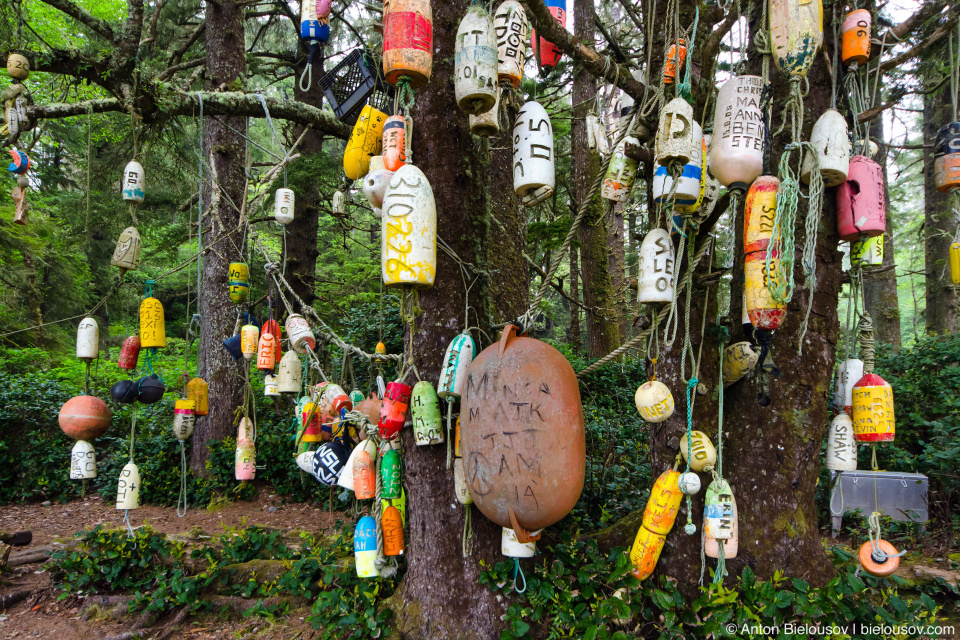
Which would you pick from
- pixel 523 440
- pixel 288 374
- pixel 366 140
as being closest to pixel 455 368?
pixel 523 440

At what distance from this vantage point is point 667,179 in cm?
243

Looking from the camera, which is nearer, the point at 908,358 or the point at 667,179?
the point at 667,179

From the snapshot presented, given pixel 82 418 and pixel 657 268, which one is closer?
pixel 657 268

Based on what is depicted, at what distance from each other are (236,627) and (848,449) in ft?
12.7

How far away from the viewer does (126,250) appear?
143 inches

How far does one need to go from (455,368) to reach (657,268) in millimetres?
1046

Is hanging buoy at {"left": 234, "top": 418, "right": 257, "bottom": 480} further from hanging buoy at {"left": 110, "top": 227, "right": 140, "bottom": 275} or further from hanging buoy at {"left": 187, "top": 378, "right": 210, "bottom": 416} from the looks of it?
hanging buoy at {"left": 110, "top": 227, "right": 140, "bottom": 275}

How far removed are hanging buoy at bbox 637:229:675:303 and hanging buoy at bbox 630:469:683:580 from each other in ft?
2.77

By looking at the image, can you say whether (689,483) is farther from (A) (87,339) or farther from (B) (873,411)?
(A) (87,339)

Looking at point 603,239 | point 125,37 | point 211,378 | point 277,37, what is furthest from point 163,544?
point 277,37

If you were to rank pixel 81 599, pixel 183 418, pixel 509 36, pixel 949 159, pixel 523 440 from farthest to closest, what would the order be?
pixel 183 418
pixel 81 599
pixel 949 159
pixel 509 36
pixel 523 440

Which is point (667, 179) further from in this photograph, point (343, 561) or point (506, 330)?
point (343, 561)

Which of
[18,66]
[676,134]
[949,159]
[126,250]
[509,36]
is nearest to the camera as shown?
[676,134]

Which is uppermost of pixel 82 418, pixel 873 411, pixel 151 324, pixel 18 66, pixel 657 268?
pixel 18 66
